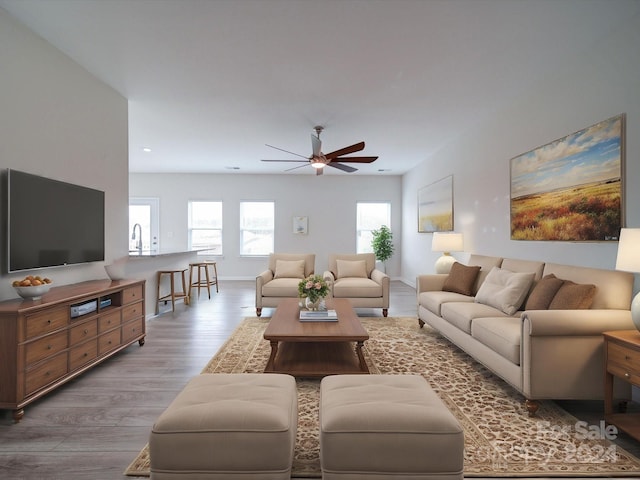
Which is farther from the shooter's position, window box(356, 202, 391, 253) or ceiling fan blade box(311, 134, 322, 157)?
window box(356, 202, 391, 253)

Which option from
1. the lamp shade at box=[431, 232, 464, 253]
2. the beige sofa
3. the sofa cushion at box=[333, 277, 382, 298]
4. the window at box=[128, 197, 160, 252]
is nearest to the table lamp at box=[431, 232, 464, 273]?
the lamp shade at box=[431, 232, 464, 253]

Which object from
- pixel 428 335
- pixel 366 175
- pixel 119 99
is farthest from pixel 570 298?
pixel 366 175

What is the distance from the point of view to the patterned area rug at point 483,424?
5.97ft

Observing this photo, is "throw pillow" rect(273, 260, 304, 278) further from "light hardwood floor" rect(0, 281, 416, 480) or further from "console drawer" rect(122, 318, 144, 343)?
"console drawer" rect(122, 318, 144, 343)

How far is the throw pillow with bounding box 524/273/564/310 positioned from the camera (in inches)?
111

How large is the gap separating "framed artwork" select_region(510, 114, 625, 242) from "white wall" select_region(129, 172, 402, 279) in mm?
5134

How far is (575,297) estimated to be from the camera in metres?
2.56

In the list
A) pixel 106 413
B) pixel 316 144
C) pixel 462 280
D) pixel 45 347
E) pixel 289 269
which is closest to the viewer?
pixel 106 413

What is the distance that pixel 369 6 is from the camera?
8.06 feet

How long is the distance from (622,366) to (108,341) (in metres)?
3.97

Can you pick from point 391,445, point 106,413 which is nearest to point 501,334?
point 391,445

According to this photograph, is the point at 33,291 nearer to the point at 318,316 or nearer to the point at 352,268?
the point at 318,316

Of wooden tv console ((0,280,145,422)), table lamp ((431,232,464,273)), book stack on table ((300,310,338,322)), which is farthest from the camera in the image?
table lamp ((431,232,464,273))

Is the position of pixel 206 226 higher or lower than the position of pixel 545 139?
lower
